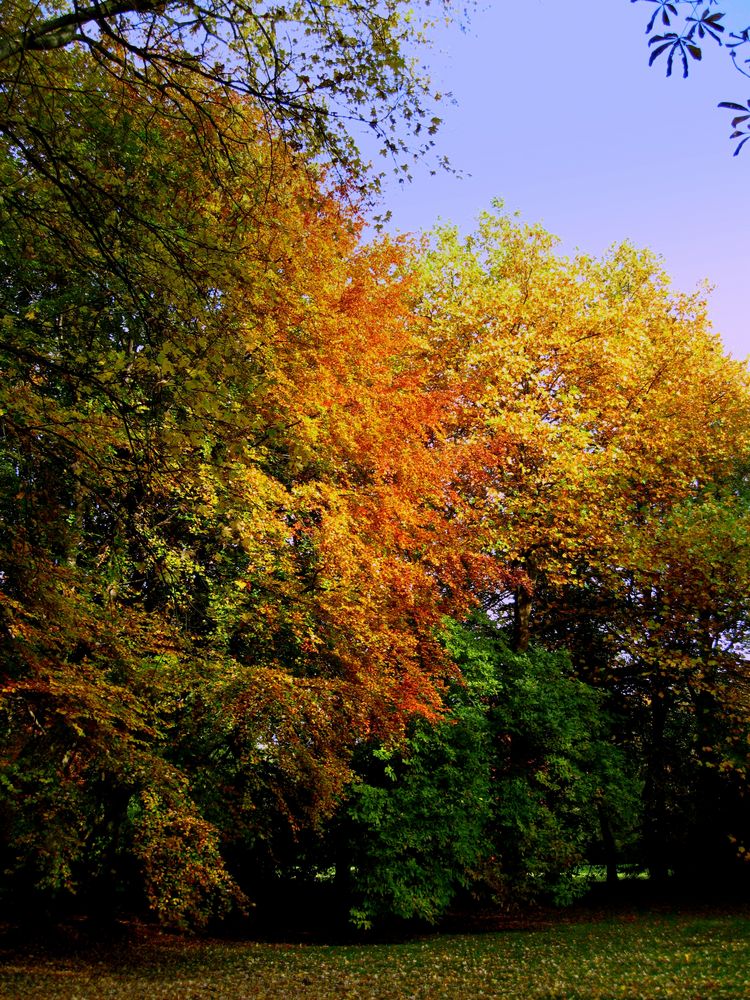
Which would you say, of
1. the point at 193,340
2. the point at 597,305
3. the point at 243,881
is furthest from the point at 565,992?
the point at 597,305

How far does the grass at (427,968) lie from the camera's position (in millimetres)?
9906

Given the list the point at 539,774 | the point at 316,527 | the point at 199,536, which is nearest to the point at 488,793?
the point at 539,774

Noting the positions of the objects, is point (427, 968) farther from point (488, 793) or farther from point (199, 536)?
point (199, 536)

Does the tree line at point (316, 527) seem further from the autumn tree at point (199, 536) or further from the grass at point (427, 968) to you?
the grass at point (427, 968)

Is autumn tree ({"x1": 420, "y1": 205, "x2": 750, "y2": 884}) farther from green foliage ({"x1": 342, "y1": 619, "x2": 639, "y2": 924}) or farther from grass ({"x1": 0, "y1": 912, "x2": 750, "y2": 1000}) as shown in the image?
grass ({"x1": 0, "y1": 912, "x2": 750, "y2": 1000})

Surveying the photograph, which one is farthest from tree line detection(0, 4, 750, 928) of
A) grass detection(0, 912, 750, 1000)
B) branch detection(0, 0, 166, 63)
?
grass detection(0, 912, 750, 1000)

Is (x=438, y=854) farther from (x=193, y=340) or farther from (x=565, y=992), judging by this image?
(x=193, y=340)

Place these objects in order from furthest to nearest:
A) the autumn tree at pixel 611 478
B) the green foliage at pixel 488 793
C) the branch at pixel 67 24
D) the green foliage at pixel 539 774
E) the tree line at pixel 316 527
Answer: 1. the autumn tree at pixel 611 478
2. the green foliage at pixel 539 774
3. the green foliage at pixel 488 793
4. the tree line at pixel 316 527
5. the branch at pixel 67 24

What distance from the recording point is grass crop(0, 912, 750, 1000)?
9906 millimetres

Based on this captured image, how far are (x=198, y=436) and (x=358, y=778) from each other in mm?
10265

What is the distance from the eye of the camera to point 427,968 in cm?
1196

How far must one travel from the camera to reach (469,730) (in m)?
15.6

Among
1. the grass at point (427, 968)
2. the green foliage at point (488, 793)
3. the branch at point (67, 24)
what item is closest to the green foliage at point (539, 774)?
the green foliage at point (488, 793)

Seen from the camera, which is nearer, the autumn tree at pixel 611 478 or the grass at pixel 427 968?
the grass at pixel 427 968
